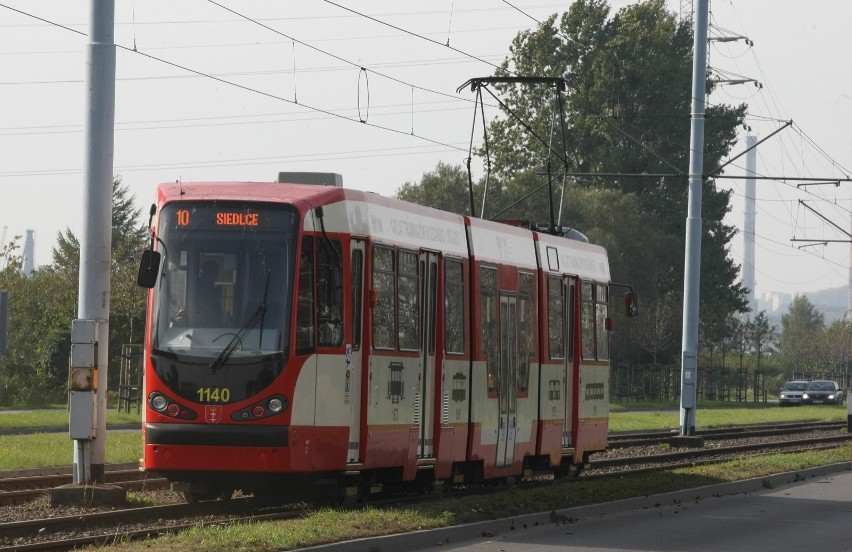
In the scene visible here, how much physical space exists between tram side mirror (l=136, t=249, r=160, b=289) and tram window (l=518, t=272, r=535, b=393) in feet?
22.5

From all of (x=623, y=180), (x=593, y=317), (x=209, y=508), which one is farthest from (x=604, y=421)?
(x=623, y=180)

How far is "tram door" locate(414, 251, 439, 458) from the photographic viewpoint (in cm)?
1841

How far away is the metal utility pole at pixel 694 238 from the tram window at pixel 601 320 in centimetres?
1001

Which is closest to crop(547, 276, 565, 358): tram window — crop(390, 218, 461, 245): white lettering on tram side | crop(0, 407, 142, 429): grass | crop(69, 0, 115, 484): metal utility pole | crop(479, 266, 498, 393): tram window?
crop(479, 266, 498, 393): tram window

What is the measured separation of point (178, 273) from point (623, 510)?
6.14m

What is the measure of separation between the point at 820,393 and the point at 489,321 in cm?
5549

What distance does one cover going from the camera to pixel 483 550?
14.3 metres

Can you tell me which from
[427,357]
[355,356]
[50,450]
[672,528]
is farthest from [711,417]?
[355,356]

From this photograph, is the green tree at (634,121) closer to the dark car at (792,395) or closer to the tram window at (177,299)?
the dark car at (792,395)

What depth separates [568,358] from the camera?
934 inches

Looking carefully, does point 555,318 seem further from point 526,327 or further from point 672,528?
point 672,528

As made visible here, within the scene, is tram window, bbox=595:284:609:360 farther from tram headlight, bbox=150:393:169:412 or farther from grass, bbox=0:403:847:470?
tram headlight, bbox=150:393:169:412

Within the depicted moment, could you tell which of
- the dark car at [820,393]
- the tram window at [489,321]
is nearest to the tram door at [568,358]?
the tram window at [489,321]

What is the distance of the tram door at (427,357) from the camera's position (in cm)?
1841
